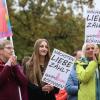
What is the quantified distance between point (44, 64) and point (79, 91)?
62 cm

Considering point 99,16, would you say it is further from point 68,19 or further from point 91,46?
point 68,19

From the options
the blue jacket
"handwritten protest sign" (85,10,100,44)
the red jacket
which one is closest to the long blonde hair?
the red jacket

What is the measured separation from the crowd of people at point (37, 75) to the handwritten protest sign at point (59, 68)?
98 millimetres

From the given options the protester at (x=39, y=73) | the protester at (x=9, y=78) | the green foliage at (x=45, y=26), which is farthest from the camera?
the green foliage at (x=45, y=26)

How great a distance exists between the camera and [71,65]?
827 centimetres

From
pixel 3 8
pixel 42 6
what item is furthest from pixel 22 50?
pixel 3 8

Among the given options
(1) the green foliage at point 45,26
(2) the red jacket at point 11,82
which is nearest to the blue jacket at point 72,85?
(2) the red jacket at point 11,82

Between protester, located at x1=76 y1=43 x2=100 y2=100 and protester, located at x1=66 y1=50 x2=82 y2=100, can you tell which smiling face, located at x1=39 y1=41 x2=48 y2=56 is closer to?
protester, located at x1=76 y1=43 x2=100 y2=100

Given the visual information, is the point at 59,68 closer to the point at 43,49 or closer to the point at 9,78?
the point at 43,49

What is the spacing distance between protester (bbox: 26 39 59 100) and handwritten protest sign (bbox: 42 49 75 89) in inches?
4.2

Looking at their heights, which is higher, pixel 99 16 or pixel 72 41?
pixel 99 16

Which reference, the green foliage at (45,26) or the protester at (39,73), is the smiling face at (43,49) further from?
the green foliage at (45,26)

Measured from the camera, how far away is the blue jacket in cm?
893

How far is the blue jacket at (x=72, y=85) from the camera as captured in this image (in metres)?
8.93
